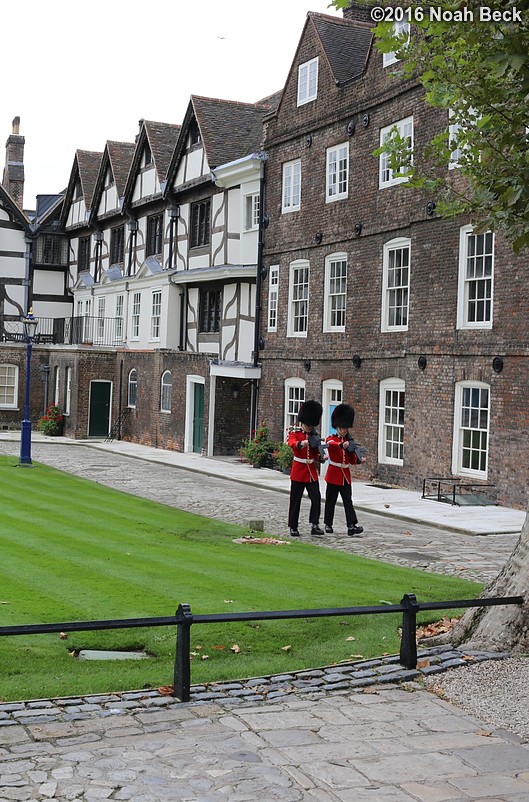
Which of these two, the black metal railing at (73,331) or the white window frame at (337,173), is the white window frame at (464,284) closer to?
the white window frame at (337,173)

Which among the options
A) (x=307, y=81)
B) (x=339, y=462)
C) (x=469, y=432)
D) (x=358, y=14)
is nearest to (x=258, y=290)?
(x=307, y=81)

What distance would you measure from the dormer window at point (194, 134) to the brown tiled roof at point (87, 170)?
11050mm

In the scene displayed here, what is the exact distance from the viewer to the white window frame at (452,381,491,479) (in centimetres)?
2058

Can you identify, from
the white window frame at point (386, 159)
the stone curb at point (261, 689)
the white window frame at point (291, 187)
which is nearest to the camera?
the stone curb at point (261, 689)

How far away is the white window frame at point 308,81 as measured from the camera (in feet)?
90.0

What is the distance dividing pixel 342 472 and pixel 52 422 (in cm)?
2475

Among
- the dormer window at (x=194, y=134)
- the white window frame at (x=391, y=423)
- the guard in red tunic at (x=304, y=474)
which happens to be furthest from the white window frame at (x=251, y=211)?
the guard in red tunic at (x=304, y=474)

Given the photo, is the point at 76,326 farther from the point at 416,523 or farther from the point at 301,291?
the point at 416,523

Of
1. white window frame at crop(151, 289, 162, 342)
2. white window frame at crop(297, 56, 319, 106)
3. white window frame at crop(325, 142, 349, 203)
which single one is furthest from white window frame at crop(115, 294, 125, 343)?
white window frame at crop(325, 142, 349, 203)

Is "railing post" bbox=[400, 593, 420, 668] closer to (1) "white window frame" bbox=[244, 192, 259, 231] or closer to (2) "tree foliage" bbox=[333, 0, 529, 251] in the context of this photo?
(2) "tree foliage" bbox=[333, 0, 529, 251]

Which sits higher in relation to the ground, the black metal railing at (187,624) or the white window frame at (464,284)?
the white window frame at (464,284)

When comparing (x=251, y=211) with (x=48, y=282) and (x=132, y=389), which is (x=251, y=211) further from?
(x=48, y=282)

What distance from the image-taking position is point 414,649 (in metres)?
8.06

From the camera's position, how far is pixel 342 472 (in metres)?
16.1
